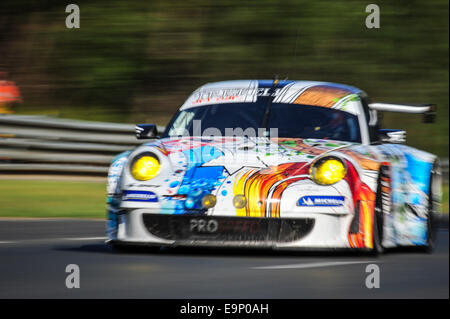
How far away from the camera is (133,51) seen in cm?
1659

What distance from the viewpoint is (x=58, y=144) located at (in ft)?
43.9

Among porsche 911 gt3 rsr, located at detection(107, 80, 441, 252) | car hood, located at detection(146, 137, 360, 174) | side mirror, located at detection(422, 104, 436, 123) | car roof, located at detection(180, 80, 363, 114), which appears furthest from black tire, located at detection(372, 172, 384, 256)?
side mirror, located at detection(422, 104, 436, 123)

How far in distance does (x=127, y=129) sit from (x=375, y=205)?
7.47m

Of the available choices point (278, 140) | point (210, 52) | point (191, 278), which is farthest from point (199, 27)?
point (191, 278)

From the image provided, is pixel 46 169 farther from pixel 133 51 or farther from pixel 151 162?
pixel 151 162

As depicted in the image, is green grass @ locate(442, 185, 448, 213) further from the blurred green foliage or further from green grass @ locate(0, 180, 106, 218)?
green grass @ locate(0, 180, 106, 218)

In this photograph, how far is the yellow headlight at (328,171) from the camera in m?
6.40

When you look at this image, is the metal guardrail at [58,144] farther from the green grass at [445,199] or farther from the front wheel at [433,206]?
the front wheel at [433,206]

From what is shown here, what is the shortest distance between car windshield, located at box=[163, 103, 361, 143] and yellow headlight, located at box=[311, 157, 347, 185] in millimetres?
770

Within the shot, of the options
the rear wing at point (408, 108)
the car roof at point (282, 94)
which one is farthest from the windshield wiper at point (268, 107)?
the rear wing at point (408, 108)

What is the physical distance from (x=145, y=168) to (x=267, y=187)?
0.83 m

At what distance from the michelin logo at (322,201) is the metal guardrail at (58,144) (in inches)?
290

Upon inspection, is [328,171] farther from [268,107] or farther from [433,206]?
[433,206]

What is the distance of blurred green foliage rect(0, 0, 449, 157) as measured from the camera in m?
16.4
